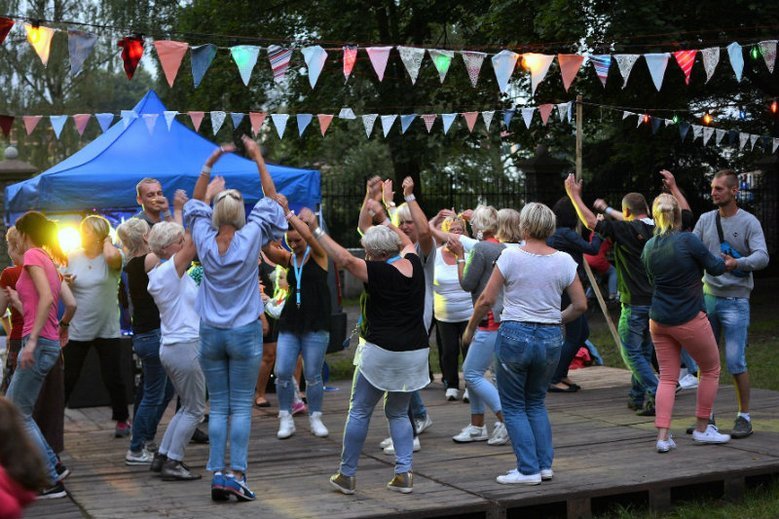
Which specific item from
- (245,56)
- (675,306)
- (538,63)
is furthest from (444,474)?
Answer: (538,63)

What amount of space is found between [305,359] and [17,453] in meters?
5.27

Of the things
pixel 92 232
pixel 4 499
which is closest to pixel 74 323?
pixel 92 232

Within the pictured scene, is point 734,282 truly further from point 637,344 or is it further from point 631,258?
point 637,344

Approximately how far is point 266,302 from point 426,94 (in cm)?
1474

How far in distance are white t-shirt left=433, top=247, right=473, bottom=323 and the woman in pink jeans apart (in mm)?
1982

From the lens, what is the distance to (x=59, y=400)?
679 centimetres

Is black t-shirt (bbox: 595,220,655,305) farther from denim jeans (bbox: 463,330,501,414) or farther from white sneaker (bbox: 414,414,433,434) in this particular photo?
white sneaker (bbox: 414,414,433,434)

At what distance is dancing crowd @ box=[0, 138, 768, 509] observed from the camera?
19.4ft

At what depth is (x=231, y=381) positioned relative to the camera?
19.4 ft

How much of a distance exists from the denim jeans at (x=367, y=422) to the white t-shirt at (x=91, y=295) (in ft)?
8.58

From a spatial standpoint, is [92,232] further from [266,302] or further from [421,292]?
[421,292]

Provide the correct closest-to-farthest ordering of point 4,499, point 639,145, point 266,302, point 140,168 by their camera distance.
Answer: point 4,499 < point 266,302 < point 140,168 < point 639,145

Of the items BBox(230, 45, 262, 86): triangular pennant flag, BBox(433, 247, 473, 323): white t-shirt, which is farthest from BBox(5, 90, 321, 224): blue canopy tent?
BBox(433, 247, 473, 323): white t-shirt

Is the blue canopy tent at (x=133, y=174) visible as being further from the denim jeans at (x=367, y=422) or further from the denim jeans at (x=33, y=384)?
the denim jeans at (x=367, y=422)
